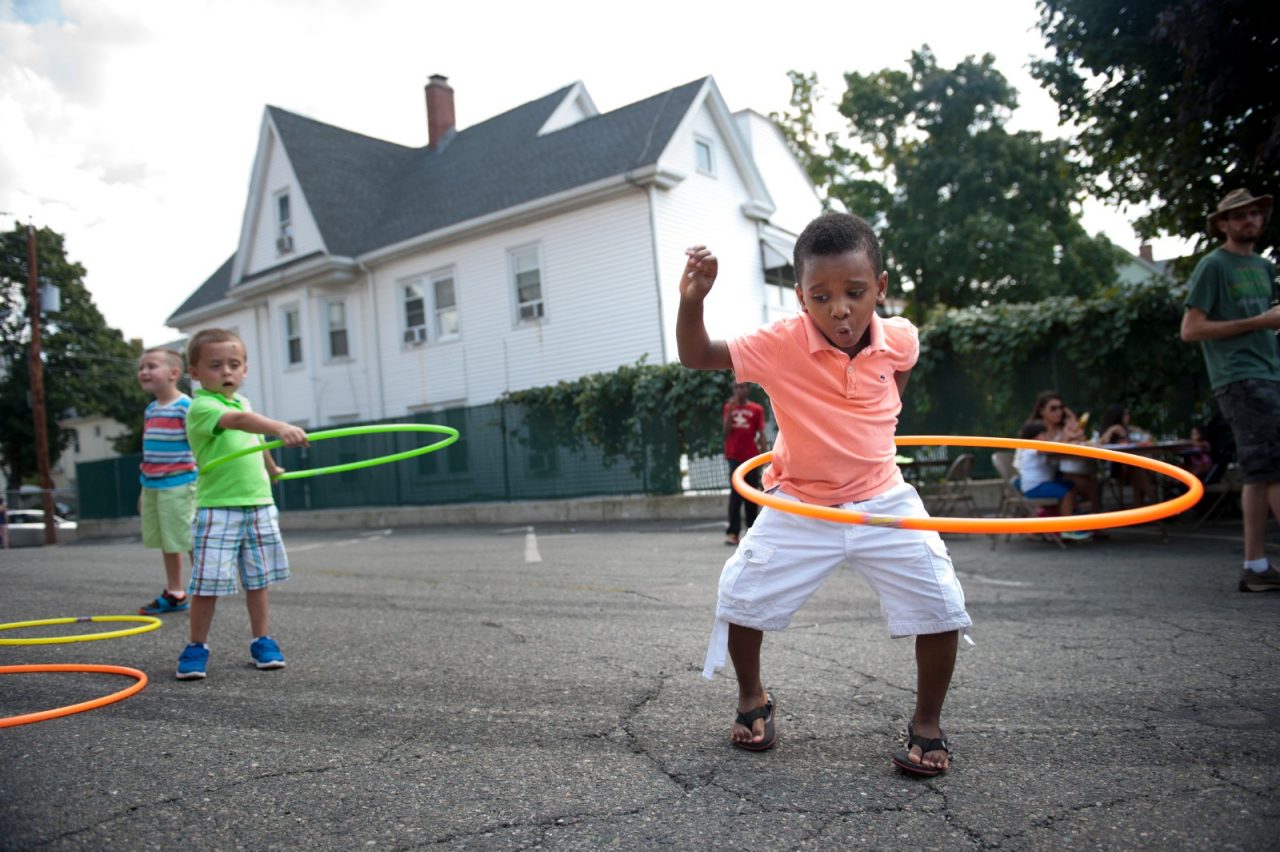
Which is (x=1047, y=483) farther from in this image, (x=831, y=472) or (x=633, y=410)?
(x=633, y=410)

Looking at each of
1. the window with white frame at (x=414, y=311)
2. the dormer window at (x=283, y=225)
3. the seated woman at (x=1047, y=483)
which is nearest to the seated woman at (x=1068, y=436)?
the seated woman at (x=1047, y=483)

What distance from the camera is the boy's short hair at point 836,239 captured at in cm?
286

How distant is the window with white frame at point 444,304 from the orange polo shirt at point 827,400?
20121 mm

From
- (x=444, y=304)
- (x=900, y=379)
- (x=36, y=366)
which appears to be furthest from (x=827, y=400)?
(x=36, y=366)

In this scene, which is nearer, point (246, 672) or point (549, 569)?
point (246, 672)

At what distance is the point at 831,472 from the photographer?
9.94 feet

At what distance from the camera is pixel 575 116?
25344 millimetres

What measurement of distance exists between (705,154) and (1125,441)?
46.8ft

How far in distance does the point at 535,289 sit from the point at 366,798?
19289mm

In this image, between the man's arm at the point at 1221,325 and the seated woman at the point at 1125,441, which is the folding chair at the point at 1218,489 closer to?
the seated woman at the point at 1125,441

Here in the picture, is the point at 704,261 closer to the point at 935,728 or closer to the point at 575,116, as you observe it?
the point at 935,728

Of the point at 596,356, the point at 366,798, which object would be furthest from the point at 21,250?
the point at 366,798

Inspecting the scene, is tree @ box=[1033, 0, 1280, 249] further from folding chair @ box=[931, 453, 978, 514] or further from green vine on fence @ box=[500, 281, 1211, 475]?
folding chair @ box=[931, 453, 978, 514]

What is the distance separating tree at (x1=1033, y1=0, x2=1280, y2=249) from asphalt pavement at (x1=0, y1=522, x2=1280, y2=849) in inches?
185
